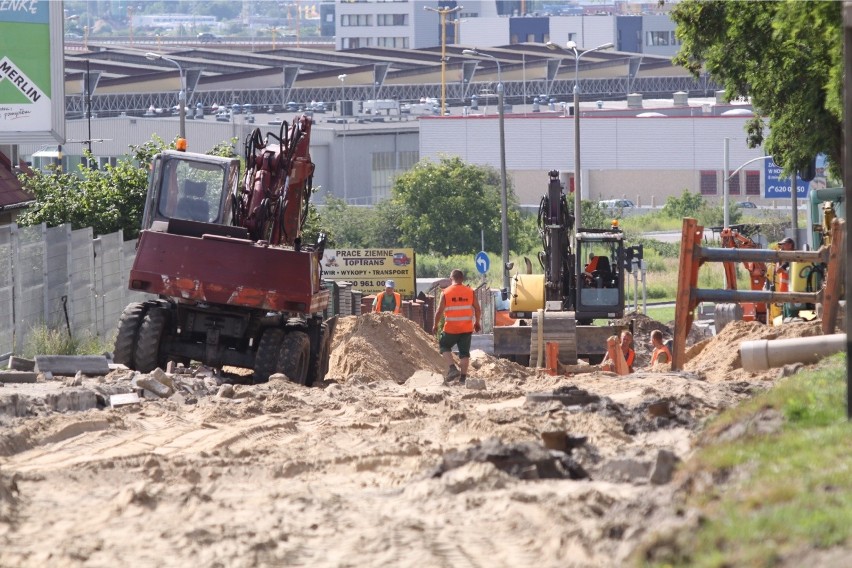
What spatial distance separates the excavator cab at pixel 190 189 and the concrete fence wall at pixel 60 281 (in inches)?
118

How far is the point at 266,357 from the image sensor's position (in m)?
18.9

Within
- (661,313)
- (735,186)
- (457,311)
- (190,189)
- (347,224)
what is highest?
(735,186)

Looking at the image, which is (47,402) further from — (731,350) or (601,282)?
(601,282)

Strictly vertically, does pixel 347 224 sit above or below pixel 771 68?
below

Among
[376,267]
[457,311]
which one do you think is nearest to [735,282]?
[457,311]

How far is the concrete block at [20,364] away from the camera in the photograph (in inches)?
717

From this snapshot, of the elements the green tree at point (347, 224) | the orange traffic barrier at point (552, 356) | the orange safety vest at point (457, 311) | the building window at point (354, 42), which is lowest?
the orange traffic barrier at point (552, 356)

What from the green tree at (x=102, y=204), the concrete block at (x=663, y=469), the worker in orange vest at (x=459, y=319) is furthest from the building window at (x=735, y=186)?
the concrete block at (x=663, y=469)

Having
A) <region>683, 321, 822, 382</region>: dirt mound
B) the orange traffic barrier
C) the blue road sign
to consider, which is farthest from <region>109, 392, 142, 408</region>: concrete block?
the blue road sign

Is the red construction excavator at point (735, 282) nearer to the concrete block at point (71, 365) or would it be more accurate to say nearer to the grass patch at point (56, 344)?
the grass patch at point (56, 344)

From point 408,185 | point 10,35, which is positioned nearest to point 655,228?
point 408,185

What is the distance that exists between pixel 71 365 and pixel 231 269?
7.59 feet

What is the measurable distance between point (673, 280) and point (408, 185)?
14640 mm

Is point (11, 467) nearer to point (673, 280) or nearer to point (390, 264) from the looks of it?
point (390, 264)
